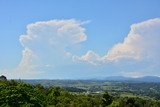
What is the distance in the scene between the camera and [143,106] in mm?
178375

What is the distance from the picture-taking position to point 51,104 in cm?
14125

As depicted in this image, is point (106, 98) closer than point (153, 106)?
Yes

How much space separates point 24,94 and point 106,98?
46770mm

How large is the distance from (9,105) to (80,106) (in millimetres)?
31424

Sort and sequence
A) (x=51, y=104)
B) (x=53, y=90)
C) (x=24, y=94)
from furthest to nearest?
(x=53, y=90), (x=51, y=104), (x=24, y=94)

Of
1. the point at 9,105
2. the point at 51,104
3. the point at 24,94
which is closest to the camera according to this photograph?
the point at 9,105

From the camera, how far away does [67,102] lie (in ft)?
481

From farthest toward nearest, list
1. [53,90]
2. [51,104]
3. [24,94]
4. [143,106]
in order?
1. [143,106]
2. [53,90]
3. [51,104]
4. [24,94]

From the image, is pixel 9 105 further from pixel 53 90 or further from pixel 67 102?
pixel 53 90

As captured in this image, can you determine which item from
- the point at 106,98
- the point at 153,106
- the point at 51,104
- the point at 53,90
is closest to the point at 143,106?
the point at 153,106

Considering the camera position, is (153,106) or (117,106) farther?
(153,106)

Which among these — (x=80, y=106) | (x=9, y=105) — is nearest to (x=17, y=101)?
(x=9, y=105)

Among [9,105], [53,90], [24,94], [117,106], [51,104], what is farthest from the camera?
[53,90]

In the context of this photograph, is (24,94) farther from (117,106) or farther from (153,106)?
(153,106)
